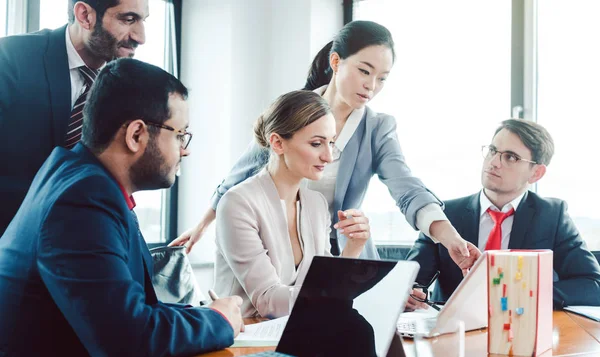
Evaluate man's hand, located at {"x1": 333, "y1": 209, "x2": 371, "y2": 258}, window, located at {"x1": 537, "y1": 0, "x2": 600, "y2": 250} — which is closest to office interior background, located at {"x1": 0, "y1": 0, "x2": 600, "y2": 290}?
window, located at {"x1": 537, "y1": 0, "x2": 600, "y2": 250}

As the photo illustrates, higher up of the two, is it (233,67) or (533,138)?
(233,67)

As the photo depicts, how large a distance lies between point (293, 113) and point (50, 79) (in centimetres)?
80

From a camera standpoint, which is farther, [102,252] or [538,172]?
[538,172]

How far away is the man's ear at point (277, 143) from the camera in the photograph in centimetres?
229

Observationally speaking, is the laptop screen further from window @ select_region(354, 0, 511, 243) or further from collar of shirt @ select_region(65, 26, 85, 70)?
window @ select_region(354, 0, 511, 243)

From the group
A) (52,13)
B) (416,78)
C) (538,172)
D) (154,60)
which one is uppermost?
(52,13)

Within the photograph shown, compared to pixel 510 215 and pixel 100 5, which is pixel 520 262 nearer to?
pixel 100 5

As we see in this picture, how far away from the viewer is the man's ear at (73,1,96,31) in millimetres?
2008

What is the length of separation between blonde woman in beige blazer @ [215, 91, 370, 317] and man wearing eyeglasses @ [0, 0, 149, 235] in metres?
0.55

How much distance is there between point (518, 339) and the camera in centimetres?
133

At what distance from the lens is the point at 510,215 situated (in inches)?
110

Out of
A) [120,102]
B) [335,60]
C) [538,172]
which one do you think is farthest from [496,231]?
[120,102]

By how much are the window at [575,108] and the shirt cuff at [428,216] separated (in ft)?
5.40

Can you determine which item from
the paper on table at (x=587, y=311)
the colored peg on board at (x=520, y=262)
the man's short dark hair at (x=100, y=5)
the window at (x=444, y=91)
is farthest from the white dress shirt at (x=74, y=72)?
the window at (x=444, y=91)
